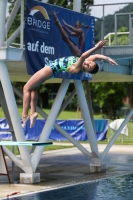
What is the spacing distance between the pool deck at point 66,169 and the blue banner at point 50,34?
3481 millimetres

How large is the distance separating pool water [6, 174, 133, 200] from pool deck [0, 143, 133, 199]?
0.60 meters

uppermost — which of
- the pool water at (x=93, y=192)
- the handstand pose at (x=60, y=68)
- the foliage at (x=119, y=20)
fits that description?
the foliage at (x=119, y=20)

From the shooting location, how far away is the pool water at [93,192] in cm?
1527

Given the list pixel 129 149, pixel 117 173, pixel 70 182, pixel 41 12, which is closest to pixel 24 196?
pixel 70 182

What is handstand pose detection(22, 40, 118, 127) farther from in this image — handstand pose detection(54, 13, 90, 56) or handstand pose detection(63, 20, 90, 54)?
handstand pose detection(63, 20, 90, 54)

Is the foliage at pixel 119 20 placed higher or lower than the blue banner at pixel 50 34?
higher

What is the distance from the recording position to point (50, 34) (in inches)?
697

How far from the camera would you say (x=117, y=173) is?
21.7 meters

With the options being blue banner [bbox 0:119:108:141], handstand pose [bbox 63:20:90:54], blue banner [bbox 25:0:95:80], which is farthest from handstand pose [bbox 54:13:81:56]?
blue banner [bbox 0:119:108:141]

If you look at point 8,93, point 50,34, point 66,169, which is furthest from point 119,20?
point 8,93

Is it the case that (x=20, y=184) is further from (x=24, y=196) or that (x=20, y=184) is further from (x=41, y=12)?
(x=41, y=12)

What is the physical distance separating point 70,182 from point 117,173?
3.44 m

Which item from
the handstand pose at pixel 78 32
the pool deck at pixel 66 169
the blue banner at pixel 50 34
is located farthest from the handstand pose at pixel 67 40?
the pool deck at pixel 66 169

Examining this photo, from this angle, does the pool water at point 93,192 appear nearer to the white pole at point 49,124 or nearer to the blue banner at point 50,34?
the white pole at point 49,124
